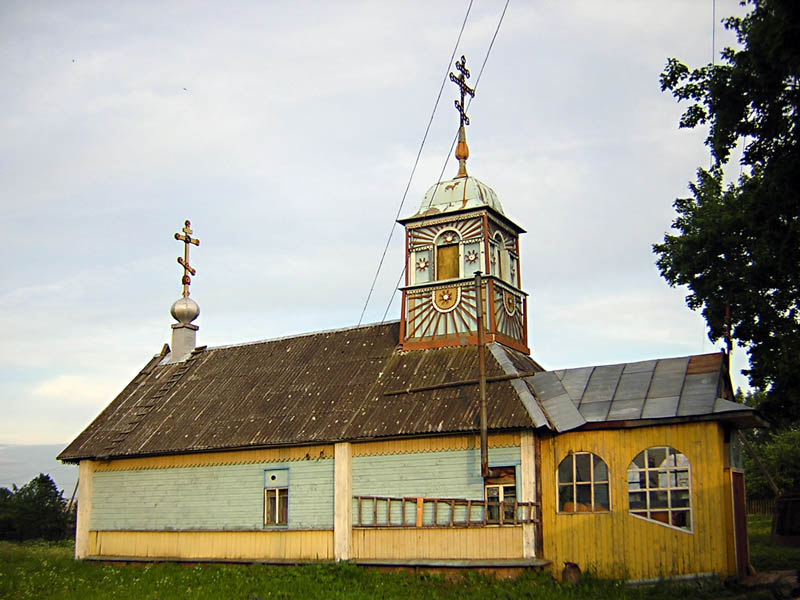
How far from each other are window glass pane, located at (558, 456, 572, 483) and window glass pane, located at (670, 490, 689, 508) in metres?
2.10

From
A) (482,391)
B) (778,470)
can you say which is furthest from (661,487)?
(778,470)

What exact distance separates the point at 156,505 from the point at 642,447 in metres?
12.7

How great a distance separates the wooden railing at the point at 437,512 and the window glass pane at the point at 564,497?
508mm

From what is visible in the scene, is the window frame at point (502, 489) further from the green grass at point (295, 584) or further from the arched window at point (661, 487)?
the arched window at point (661, 487)

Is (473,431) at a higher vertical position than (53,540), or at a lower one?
higher

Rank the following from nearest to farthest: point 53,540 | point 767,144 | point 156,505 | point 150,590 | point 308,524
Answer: point 767,144 < point 150,590 < point 308,524 < point 156,505 < point 53,540

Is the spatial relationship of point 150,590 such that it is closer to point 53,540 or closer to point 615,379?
point 615,379

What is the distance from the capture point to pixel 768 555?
22797 mm

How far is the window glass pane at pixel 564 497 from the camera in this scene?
18969mm

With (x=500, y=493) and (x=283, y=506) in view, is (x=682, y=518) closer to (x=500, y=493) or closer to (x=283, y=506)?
(x=500, y=493)

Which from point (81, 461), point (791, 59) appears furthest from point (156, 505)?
point (791, 59)

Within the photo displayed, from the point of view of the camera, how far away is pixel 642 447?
18391mm

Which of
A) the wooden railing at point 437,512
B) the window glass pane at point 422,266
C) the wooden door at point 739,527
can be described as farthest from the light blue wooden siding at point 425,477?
the window glass pane at point 422,266

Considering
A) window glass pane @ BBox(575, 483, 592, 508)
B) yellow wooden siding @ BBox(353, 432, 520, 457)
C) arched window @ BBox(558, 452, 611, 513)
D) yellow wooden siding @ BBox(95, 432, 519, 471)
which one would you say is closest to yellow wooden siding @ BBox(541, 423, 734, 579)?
arched window @ BBox(558, 452, 611, 513)
